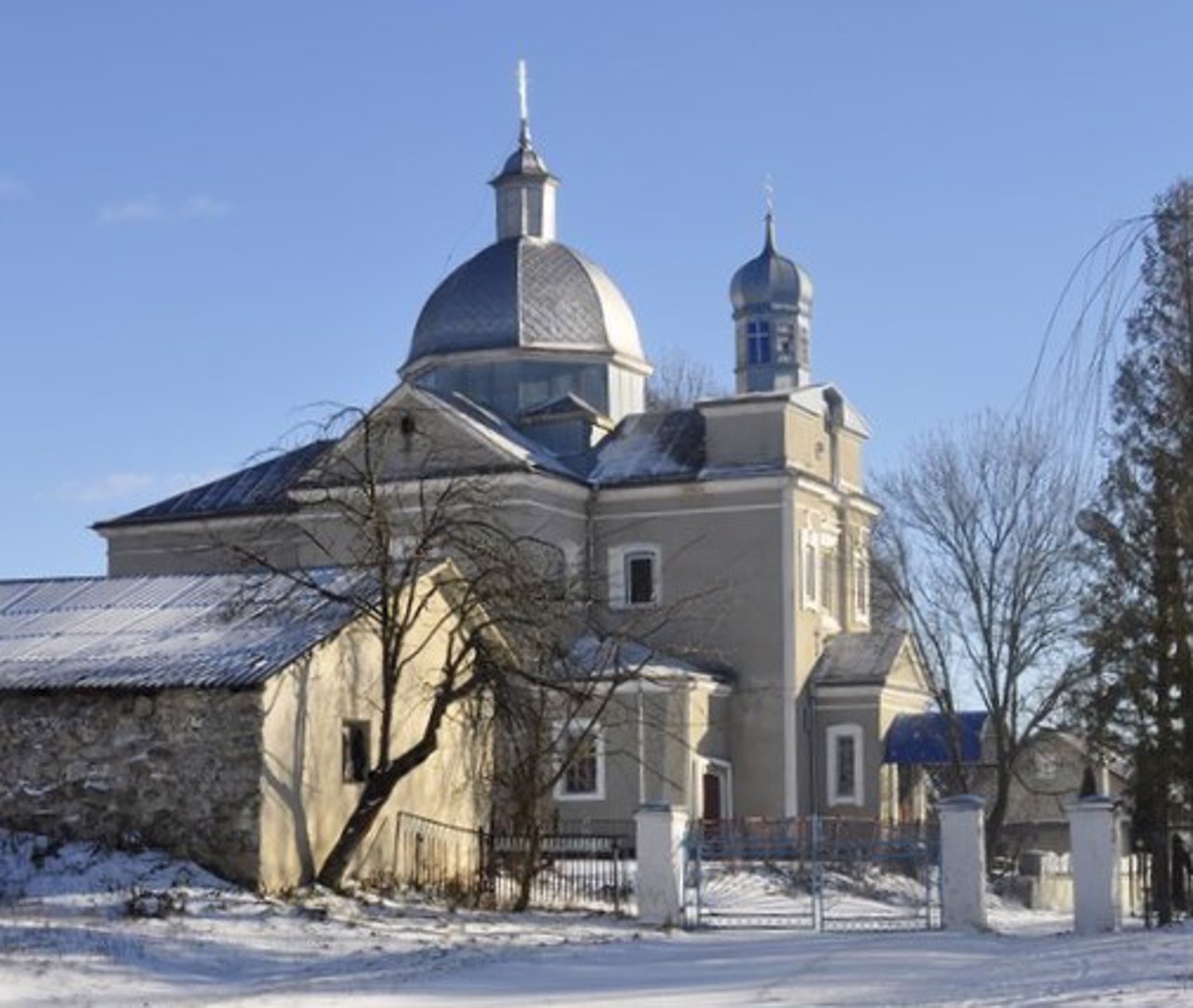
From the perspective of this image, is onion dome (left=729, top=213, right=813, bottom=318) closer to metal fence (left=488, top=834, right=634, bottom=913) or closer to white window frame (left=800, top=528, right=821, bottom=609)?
white window frame (left=800, top=528, right=821, bottom=609)

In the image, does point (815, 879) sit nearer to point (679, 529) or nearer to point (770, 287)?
point (679, 529)

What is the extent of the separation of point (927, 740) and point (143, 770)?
2419cm

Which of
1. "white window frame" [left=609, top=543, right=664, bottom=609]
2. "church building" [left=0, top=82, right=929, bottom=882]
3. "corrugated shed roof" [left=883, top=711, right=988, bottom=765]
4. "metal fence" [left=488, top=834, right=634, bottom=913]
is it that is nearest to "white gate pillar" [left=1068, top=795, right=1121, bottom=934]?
"metal fence" [left=488, top=834, right=634, bottom=913]

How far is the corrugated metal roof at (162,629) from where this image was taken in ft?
86.2

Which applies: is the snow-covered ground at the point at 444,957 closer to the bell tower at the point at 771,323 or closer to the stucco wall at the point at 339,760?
the stucco wall at the point at 339,760

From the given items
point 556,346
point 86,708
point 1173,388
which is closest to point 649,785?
point 556,346

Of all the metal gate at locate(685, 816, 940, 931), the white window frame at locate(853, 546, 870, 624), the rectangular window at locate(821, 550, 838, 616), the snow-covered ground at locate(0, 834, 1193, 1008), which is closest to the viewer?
the snow-covered ground at locate(0, 834, 1193, 1008)

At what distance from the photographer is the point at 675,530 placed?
46.9 metres

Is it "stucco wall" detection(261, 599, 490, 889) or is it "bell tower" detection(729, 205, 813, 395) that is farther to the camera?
"bell tower" detection(729, 205, 813, 395)

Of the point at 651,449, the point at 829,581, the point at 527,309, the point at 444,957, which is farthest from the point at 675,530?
the point at 444,957

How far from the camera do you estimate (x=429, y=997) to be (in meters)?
17.3

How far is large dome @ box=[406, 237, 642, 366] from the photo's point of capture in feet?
167

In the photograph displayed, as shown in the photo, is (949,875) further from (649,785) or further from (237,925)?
(649,785)

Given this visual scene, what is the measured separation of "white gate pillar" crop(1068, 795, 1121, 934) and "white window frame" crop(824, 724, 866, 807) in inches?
807
